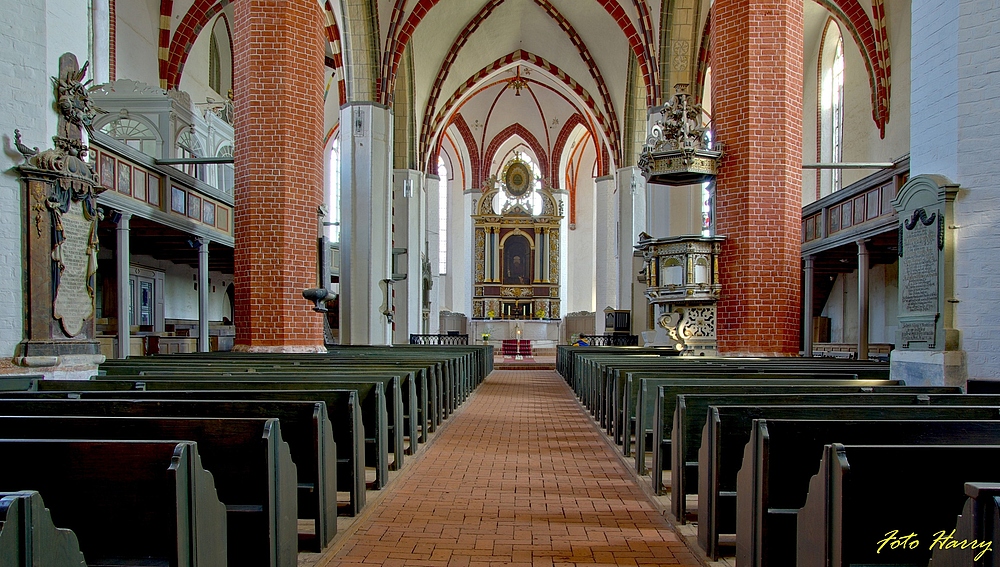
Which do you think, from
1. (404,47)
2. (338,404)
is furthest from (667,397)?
(404,47)

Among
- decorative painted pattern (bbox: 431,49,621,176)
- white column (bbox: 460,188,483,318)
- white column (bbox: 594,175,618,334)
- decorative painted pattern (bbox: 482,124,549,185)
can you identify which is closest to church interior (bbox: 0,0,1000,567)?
decorative painted pattern (bbox: 431,49,621,176)

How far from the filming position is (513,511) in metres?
4.56

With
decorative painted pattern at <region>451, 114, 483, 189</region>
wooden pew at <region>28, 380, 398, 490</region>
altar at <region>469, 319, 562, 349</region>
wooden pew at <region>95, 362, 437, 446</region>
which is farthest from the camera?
decorative painted pattern at <region>451, 114, 483, 189</region>

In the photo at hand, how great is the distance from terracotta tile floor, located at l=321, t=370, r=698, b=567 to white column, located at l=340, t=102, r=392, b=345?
9.70 meters

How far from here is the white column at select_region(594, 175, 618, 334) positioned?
28.4 m

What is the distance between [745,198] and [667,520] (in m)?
7.73

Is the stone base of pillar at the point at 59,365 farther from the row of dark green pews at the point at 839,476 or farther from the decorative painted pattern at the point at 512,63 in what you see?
the decorative painted pattern at the point at 512,63

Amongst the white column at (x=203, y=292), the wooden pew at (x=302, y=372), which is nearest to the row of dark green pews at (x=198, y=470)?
the wooden pew at (x=302, y=372)

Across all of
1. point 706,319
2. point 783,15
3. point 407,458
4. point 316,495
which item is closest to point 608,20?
point 783,15

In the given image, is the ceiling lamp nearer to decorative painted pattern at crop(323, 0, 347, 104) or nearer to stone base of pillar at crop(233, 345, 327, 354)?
decorative painted pattern at crop(323, 0, 347, 104)

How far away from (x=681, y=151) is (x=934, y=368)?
5.79 meters

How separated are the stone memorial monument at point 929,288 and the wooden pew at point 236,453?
5.73m

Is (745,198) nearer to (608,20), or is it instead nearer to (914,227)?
(914,227)

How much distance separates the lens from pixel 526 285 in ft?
109
